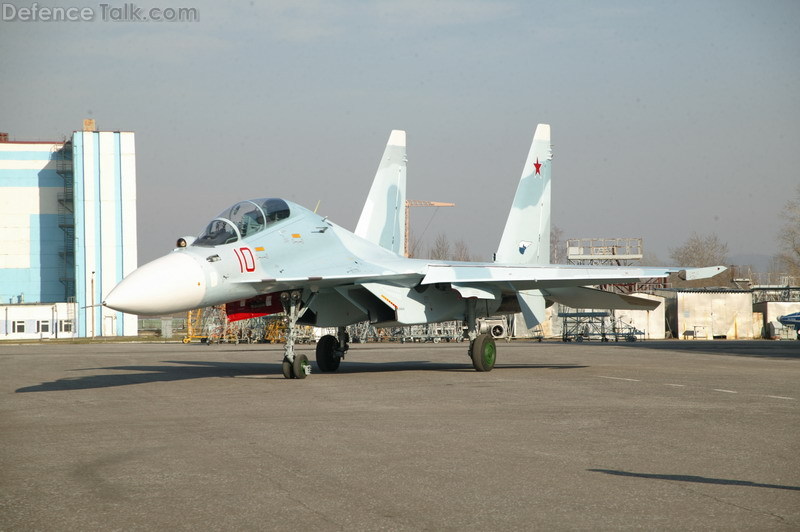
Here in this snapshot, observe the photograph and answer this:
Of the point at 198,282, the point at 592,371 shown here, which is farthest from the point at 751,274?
the point at 198,282

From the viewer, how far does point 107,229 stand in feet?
224

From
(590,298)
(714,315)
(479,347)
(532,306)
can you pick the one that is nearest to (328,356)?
(479,347)

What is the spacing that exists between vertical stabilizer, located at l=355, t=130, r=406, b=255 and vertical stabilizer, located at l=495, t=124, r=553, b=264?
2.98m

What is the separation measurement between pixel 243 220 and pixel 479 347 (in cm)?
567

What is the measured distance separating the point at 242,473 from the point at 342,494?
3.81 ft

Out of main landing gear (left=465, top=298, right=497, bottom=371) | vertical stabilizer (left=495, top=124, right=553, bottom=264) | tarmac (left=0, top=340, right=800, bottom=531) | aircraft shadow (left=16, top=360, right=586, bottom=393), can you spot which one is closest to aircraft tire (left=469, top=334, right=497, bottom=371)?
main landing gear (left=465, top=298, right=497, bottom=371)

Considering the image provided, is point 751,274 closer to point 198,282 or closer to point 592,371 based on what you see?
point 592,371

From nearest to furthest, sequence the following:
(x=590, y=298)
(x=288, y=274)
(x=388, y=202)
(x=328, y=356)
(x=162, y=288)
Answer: (x=162, y=288), (x=288, y=274), (x=328, y=356), (x=590, y=298), (x=388, y=202)

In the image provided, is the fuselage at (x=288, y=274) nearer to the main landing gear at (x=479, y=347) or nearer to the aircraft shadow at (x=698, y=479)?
the main landing gear at (x=479, y=347)

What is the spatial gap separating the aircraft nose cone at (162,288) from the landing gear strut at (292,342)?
2.56 meters

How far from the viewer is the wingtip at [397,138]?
23.1 m

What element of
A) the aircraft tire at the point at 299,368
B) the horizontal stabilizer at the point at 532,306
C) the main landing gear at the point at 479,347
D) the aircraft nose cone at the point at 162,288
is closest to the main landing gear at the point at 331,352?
the aircraft tire at the point at 299,368

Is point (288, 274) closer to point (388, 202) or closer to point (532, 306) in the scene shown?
point (532, 306)

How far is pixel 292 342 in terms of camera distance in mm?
15789
